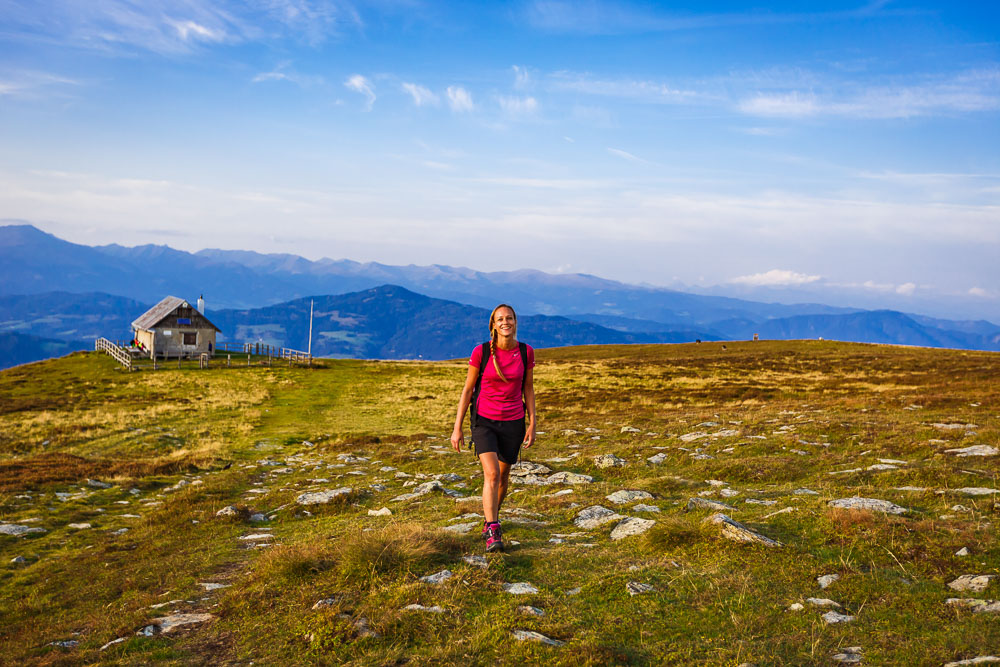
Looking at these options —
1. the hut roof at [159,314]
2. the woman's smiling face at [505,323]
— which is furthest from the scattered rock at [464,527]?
the hut roof at [159,314]

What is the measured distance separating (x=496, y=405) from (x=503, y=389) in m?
0.23

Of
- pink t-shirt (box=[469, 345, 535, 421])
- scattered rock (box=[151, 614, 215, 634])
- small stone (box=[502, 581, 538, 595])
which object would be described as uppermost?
pink t-shirt (box=[469, 345, 535, 421])

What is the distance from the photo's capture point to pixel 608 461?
1443 centimetres

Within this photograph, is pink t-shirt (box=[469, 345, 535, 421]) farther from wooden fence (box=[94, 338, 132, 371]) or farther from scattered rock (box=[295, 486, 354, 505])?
wooden fence (box=[94, 338, 132, 371])

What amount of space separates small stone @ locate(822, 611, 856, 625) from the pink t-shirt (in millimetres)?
3972

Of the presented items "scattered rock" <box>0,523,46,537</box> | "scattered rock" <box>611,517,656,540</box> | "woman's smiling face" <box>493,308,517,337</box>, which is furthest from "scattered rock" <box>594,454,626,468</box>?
"scattered rock" <box>0,523,46,537</box>

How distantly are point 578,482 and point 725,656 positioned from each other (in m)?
7.48

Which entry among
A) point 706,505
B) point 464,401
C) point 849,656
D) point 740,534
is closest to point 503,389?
point 464,401

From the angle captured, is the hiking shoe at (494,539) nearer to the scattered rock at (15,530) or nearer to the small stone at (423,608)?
the small stone at (423,608)

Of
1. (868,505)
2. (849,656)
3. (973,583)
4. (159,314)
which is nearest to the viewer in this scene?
(849,656)

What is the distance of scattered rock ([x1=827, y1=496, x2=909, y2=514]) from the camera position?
8515 millimetres

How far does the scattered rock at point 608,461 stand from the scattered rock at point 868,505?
5612mm

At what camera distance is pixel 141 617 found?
21.7ft

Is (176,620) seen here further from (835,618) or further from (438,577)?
(835,618)
